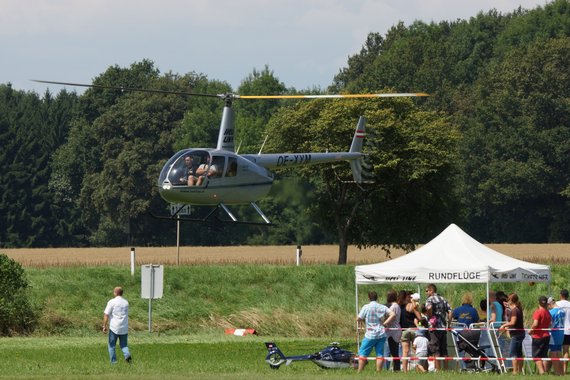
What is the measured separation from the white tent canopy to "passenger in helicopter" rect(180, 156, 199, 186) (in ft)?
29.2

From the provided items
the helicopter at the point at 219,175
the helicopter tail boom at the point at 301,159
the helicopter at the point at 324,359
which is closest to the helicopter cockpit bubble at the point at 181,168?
the helicopter at the point at 219,175

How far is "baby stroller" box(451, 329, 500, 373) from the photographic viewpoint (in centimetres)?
2806

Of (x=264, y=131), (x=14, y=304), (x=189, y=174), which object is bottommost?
(x=14, y=304)

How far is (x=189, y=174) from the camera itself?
128 feet

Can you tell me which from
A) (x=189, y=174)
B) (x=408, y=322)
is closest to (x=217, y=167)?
(x=189, y=174)

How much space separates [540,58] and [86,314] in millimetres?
60345

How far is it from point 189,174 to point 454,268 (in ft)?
34.4

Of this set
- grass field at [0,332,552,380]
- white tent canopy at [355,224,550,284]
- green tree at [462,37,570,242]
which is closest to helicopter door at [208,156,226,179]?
grass field at [0,332,552,380]

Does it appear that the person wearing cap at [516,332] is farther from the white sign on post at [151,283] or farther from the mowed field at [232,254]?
the mowed field at [232,254]

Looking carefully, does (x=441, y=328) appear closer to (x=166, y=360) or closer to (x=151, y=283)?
(x=166, y=360)

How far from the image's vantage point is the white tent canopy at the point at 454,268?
30641 millimetres

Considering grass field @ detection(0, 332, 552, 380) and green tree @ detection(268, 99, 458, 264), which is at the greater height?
green tree @ detection(268, 99, 458, 264)

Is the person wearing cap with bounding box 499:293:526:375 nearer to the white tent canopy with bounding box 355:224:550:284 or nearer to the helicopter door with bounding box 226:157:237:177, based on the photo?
the white tent canopy with bounding box 355:224:550:284

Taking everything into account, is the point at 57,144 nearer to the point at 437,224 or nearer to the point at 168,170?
the point at 437,224
